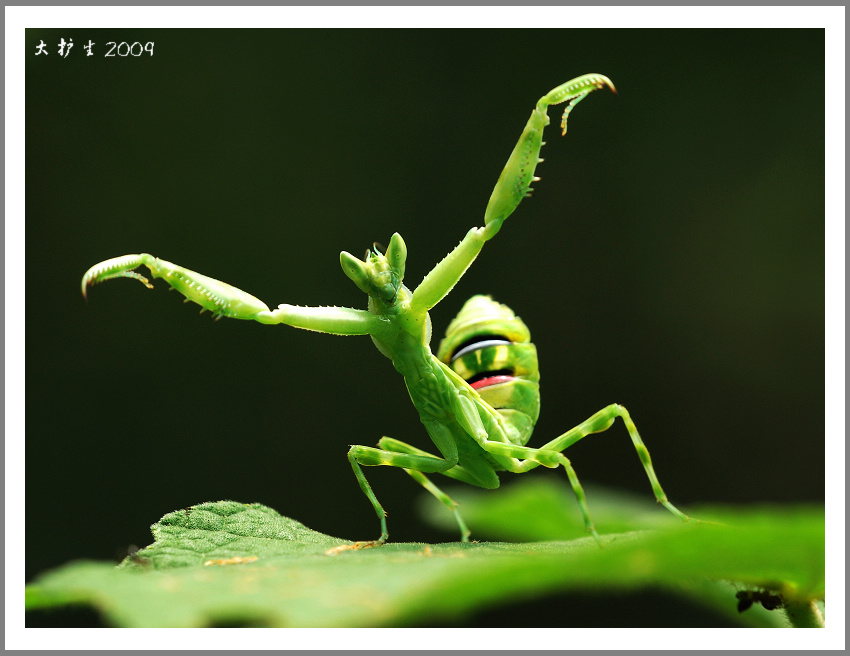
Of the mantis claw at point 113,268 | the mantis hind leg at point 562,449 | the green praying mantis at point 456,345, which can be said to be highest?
the mantis claw at point 113,268

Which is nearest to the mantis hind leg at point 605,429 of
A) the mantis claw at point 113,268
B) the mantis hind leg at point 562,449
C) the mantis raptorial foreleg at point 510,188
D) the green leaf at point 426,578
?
the mantis hind leg at point 562,449

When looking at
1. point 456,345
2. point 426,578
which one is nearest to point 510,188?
point 456,345

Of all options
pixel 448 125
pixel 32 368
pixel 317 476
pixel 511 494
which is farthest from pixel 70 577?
pixel 448 125

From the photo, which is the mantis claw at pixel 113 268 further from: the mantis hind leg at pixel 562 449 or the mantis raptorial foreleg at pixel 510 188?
the mantis hind leg at pixel 562 449

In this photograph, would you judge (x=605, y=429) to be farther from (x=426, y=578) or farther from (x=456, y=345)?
(x=426, y=578)

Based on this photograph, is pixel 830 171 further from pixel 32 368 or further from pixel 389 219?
pixel 32 368

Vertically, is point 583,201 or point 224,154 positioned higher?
point 224,154

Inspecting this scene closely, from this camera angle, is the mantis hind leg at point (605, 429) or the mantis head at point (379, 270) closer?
the mantis head at point (379, 270)
